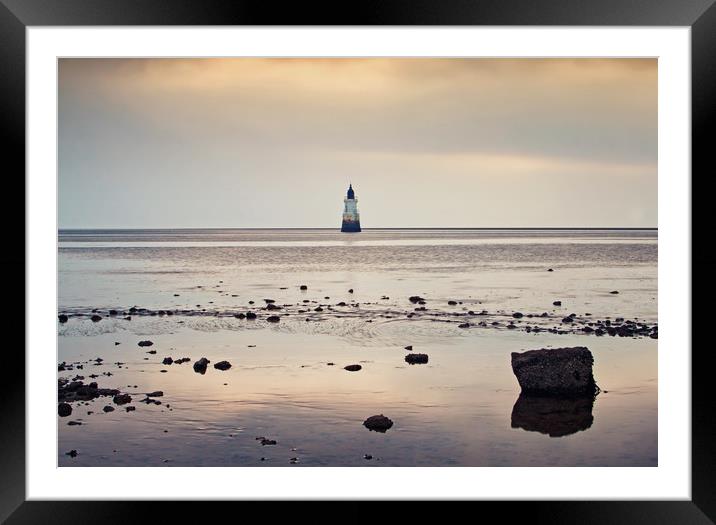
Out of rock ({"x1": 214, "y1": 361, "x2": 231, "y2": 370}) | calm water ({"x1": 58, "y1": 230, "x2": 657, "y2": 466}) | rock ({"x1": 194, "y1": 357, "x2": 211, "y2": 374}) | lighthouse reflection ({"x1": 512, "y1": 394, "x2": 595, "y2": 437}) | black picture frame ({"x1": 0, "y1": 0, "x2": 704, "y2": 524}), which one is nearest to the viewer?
black picture frame ({"x1": 0, "y1": 0, "x2": 704, "y2": 524})

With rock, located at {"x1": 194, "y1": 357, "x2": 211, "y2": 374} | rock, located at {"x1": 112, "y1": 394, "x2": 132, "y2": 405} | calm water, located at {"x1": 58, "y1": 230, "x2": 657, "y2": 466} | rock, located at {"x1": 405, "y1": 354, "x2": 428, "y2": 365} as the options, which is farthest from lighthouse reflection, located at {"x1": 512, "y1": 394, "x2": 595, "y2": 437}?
rock, located at {"x1": 194, "y1": 357, "x2": 211, "y2": 374}

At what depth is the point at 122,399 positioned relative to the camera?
626 cm

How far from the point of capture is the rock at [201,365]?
865 cm

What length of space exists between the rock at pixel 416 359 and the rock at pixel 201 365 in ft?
7.47

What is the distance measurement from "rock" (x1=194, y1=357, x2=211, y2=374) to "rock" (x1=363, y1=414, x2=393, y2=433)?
11.0 feet

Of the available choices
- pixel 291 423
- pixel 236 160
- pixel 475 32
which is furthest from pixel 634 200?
pixel 475 32

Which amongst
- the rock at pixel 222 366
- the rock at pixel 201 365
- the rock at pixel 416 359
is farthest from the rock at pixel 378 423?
the rock at pixel 201 365

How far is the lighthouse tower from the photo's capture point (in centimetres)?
3177

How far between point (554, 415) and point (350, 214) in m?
27.6

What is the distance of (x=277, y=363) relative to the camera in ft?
31.7

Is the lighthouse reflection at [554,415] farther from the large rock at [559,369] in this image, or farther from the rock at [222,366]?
the rock at [222,366]

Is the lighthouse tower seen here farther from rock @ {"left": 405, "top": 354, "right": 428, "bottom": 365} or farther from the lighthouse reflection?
the lighthouse reflection

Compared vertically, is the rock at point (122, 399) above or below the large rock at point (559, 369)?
below

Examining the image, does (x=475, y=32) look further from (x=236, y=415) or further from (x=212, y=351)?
(x=212, y=351)
